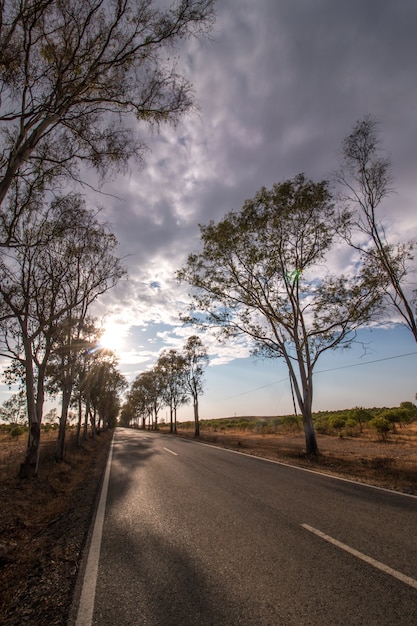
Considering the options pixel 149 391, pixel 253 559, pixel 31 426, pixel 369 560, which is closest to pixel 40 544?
pixel 253 559

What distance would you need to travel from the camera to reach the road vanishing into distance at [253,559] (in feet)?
9.52

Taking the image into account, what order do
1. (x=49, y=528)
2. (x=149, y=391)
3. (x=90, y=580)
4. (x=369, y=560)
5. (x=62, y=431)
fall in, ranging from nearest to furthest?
(x=90, y=580)
(x=369, y=560)
(x=49, y=528)
(x=62, y=431)
(x=149, y=391)

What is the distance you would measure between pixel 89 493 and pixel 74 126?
29.9ft

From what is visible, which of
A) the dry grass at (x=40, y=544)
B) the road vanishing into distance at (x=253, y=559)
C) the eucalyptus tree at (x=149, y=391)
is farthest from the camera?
the eucalyptus tree at (x=149, y=391)

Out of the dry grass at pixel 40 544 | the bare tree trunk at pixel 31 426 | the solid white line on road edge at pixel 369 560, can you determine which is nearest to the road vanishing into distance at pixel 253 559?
the solid white line on road edge at pixel 369 560

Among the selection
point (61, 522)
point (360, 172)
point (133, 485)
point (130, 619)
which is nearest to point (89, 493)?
point (133, 485)

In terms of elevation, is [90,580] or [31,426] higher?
[31,426]

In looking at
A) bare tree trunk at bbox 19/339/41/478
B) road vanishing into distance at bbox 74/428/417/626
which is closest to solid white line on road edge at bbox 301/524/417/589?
A: road vanishing into distance at bbox 74/428/417/626

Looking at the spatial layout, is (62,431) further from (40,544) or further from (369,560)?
(369,560)

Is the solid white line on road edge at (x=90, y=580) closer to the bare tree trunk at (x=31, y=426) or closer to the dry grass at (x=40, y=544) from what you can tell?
the dry grass at (x=40, y=544)

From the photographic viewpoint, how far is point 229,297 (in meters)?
16.9

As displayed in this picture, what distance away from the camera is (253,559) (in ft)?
12.8

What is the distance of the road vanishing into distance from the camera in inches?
114

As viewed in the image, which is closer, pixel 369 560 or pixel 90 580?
pixel 90 580
